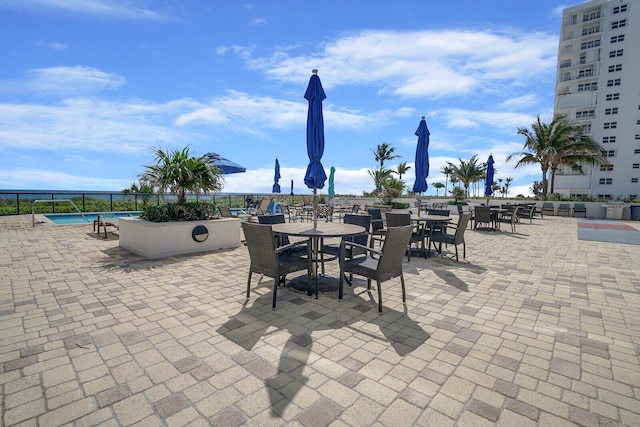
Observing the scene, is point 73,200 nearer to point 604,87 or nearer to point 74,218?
point 74,218

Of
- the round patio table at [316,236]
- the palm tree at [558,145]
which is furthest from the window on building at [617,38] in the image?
the round patio table at [316,236]

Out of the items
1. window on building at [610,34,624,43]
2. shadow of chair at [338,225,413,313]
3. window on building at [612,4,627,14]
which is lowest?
shadow of chair at [338,225,413,313]

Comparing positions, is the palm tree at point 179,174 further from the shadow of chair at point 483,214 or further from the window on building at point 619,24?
the window on building at point 619,24

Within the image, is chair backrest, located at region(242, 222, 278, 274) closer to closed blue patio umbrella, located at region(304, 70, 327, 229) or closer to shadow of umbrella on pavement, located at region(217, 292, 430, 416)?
shadow of umbrella on pavement, located at region(217, 292, 430, 416)

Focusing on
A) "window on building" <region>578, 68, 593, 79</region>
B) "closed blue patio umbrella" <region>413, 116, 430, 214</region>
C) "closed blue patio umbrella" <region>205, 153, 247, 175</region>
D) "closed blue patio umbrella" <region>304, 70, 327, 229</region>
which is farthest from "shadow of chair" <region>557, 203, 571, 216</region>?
"window on building" <region>578, 68, 593, 79</region>

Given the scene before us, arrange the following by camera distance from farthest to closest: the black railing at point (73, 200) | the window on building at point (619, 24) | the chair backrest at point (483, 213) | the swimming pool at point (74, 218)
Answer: the window on building at point (619, 24), the swimming pool at point (74, 218), the black railing at point (73, 200), the chair backrest at point (483, 213)

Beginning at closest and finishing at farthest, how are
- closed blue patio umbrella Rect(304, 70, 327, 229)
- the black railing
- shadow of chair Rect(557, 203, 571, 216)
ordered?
closed blue patio umbrella Rect(304, 70, 327, 229) < the black railing < shadow of chair Rect(557, 203, 571, 216)

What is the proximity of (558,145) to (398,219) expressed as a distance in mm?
23308

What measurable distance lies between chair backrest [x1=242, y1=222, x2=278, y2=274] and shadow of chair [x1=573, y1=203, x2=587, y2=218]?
70.5ft

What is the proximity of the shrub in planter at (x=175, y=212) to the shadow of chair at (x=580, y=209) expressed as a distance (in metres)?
21.1

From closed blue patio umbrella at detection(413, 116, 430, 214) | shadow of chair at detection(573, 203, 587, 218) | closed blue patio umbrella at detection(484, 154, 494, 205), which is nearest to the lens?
closed blue patio umbrella at detection(413, 116, 430, 214)

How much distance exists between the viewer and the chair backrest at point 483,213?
939 centimetres

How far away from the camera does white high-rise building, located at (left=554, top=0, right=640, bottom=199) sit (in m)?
31.6

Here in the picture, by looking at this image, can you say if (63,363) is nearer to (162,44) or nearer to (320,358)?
(320,358)
